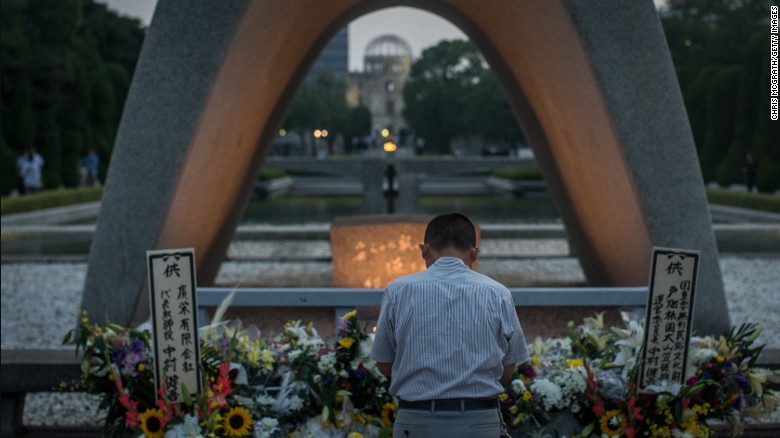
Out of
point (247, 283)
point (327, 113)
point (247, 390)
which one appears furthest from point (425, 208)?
point (327, 113)

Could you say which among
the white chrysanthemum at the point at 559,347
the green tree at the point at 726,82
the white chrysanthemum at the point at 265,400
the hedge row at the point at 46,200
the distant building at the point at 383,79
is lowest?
the hedge row at the point at 46,200

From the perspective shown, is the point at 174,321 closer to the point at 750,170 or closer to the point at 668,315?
the point at 668,315

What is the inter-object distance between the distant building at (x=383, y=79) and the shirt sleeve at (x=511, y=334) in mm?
86856

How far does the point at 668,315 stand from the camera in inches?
153

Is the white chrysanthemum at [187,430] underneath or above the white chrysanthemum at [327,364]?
underneath

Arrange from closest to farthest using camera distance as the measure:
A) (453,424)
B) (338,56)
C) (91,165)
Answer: (453,424)
(91,165)
(338,56)

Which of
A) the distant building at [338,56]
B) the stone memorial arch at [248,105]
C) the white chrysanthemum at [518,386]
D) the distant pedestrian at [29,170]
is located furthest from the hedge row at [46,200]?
the distant building at [338,56]

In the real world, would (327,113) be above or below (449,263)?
above

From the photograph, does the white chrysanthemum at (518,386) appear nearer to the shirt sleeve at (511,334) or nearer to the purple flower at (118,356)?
the shirt sleeve at (511,334)

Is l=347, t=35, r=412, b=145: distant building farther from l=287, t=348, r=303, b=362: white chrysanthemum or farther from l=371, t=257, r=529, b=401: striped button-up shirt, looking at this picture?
l=371, t=257, r=529, b=401: striped button-up shirt

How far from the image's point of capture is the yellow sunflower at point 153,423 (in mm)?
3809

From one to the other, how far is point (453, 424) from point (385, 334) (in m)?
0.35

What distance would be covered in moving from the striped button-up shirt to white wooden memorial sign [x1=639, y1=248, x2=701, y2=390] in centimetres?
126

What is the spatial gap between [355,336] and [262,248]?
11579mm
